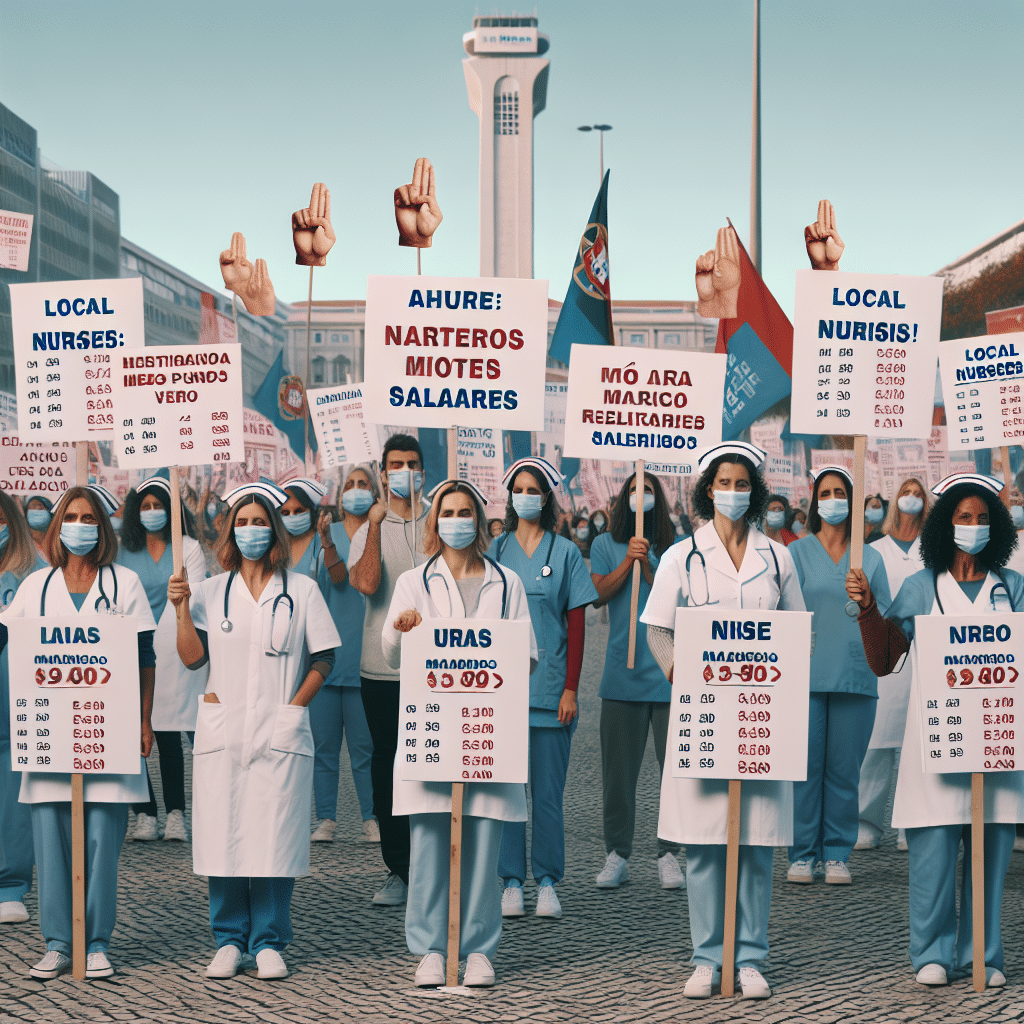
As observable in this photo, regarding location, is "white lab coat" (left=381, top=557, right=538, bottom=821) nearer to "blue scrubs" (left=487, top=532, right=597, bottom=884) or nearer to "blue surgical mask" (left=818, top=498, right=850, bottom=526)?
"blue scrubs" (left=487, top=532, right=597, bottom=884)

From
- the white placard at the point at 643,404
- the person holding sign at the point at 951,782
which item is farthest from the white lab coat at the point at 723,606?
the white placard at the point at 643,404

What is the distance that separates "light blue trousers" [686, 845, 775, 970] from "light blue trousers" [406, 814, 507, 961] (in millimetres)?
744

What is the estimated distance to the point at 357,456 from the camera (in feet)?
34.9

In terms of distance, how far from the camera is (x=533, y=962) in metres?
5.80

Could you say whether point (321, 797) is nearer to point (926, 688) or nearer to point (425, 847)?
point (425, 847)

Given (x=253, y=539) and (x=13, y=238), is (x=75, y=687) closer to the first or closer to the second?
(x=253, y=539)

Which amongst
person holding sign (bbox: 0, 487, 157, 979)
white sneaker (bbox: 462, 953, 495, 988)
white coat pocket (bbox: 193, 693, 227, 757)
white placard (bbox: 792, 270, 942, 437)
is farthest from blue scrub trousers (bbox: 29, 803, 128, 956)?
white placard (bbox: 792, 270, 942, 437)

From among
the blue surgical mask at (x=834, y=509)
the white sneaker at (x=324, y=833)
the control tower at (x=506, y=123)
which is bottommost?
the white sneaker at (x=324, y=833)

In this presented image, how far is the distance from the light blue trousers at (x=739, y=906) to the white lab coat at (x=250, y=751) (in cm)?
150

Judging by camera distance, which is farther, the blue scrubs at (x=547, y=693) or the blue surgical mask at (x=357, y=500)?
the blue surgical mask at (x=357, y=500)

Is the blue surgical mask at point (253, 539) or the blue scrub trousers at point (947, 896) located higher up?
the blue surgical mask at point (253, 539)

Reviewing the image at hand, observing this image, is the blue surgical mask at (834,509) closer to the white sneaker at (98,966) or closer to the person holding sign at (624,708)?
the person holding sign at (624,708)

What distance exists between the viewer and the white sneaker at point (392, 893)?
263 inches

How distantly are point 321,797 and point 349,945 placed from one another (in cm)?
221
